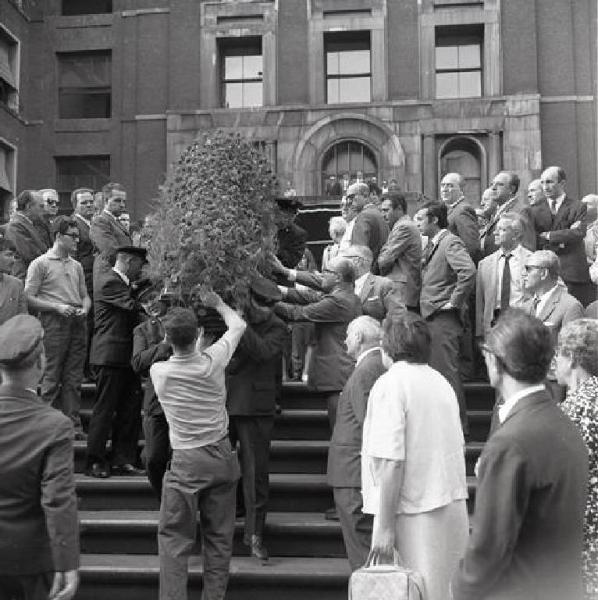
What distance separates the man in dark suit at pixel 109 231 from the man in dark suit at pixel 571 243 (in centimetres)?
405

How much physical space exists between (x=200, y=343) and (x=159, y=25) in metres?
20.6

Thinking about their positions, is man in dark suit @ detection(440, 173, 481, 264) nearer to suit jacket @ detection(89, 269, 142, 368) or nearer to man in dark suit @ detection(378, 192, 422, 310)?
man in dark suit @ detection(378, 192, 422, 310)

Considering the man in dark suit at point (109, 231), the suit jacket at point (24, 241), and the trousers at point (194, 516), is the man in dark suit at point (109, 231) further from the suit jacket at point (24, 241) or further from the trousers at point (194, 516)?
the trousers at point (194, 516)

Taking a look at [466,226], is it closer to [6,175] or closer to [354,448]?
[354,448]

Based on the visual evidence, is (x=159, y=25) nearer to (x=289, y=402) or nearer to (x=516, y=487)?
(x=289, y=402)

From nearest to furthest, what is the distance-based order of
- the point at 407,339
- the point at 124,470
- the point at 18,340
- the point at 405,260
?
the point at 18,340, the point at 407,339, the point at 124,470, the point at 405,260

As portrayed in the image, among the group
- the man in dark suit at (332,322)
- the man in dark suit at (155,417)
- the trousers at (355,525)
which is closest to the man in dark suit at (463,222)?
the man in dark suit at (332,322)

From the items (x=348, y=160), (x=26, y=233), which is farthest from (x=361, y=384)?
(x=348, y=160)

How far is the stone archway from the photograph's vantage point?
2191cm

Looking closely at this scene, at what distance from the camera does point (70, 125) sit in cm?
2480

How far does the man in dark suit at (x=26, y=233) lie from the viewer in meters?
7.87

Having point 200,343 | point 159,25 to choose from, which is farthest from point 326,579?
point 159,25

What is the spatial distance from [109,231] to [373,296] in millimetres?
2603

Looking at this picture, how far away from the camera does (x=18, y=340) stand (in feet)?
10.8
